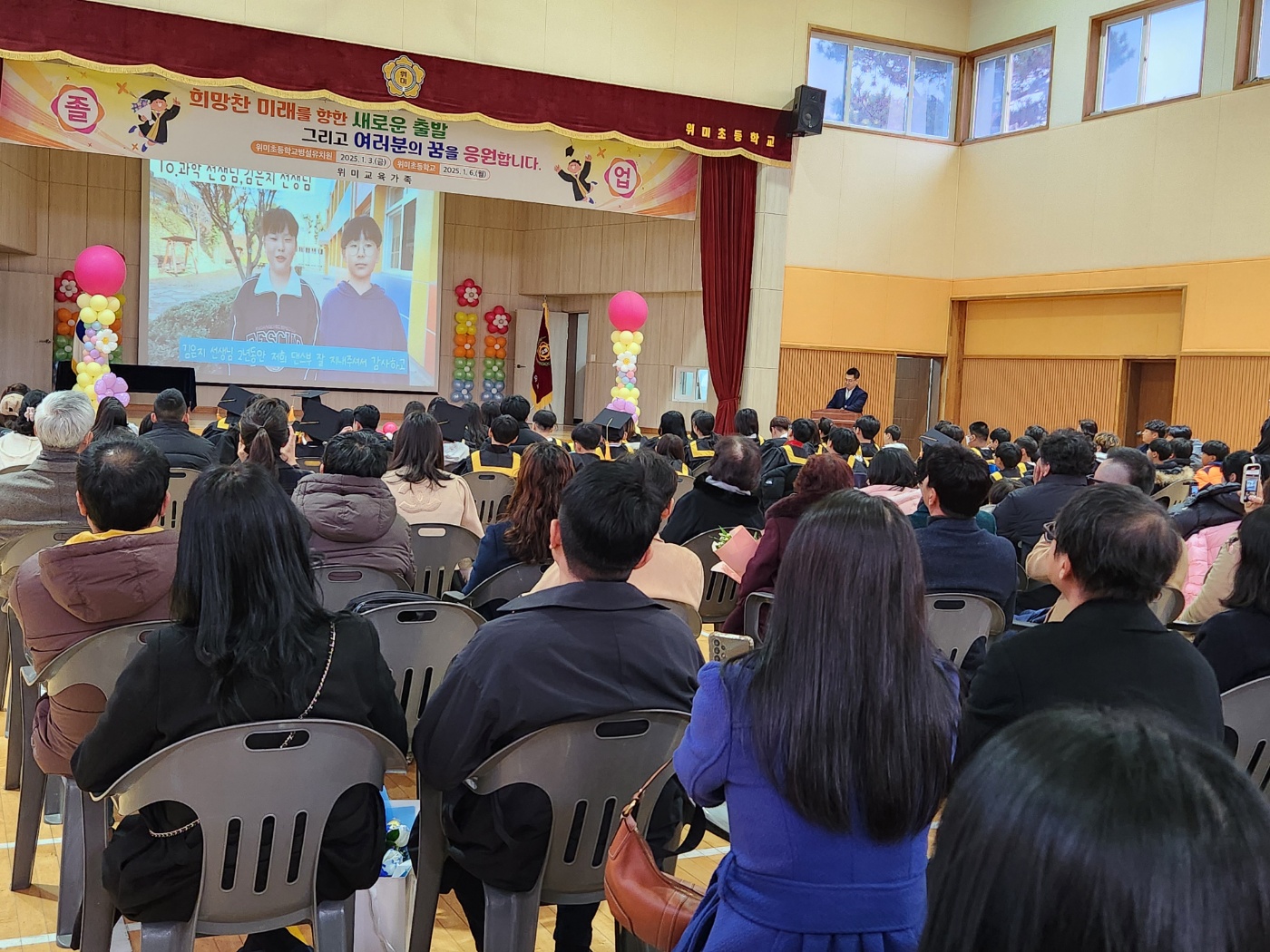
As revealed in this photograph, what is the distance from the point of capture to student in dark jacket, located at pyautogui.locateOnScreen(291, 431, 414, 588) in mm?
3885

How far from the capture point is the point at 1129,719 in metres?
0.71

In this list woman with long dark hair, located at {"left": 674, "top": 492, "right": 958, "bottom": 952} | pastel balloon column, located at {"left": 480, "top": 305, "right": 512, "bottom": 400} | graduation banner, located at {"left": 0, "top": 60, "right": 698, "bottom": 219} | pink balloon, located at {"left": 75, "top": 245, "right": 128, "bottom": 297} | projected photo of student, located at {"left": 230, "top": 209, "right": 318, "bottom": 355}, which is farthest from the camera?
pastel balloon column, located at {"left": 480, "top": 305, "right": 512, "bottom": 400}

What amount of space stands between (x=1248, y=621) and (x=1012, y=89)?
13556 millimetres

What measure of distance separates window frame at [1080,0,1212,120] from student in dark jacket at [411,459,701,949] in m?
12.7

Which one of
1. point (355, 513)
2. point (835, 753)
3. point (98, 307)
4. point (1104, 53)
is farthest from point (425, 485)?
point (1104, 53)

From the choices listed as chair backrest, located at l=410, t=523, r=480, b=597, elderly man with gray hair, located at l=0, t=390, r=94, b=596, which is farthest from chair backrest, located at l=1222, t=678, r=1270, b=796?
elderly man with gray hair, located at l=0, t=390, r=94, b=596

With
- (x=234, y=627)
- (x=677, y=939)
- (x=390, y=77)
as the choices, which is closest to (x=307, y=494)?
(x=234, y=627)

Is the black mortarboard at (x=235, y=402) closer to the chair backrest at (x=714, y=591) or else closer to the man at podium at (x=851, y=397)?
the man at podium at (x=851, y=397)

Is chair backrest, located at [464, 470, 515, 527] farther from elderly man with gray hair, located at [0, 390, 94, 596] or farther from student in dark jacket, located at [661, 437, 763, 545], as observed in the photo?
elderly man with gray hair, located at [0, 390, 94, 596]

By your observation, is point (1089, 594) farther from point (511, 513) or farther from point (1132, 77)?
point (1132, 77)

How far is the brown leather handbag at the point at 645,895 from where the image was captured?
1661 mm

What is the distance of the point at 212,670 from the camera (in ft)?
6.36

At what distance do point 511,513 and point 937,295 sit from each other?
508 inches

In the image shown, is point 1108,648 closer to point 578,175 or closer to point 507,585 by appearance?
point 507,585
